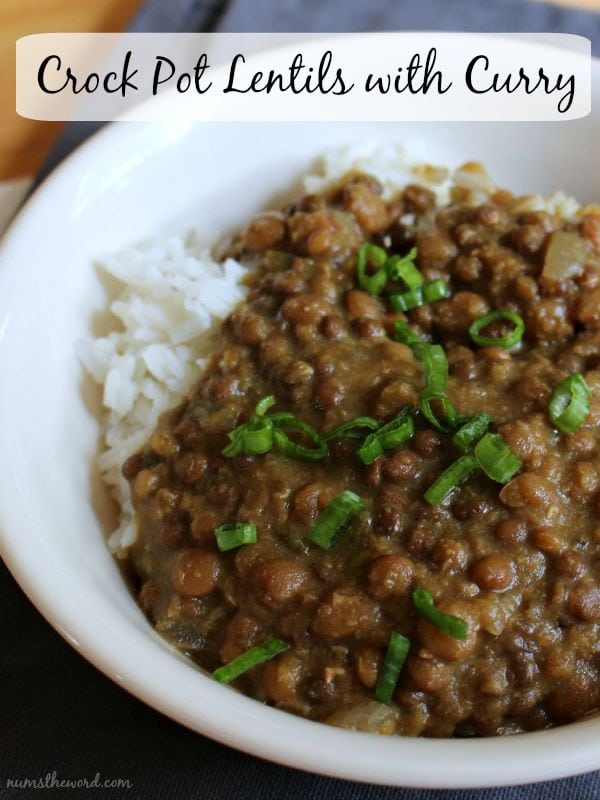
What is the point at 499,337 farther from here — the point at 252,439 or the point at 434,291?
the point at 252,439

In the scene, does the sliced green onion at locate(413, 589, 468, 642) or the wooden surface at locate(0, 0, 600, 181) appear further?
the wooden surface at locate(0, 0, 600, 181)

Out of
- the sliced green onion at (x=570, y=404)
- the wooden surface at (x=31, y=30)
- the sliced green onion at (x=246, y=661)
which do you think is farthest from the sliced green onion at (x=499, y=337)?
the wooden surface at (x=31, y=30)

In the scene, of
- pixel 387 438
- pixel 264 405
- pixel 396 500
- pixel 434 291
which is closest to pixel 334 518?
pixel 396 500

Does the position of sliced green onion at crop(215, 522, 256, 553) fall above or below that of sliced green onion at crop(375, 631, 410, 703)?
above

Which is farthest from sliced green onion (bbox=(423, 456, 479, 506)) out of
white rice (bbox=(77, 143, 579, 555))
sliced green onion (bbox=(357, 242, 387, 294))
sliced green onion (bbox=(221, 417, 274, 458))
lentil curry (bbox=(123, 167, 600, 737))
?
white rice (bbox=(77, 143, 579, 555))

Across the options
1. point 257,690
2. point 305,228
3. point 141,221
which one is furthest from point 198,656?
point 141,221

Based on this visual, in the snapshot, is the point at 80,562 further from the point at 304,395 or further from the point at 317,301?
the point at 317,301

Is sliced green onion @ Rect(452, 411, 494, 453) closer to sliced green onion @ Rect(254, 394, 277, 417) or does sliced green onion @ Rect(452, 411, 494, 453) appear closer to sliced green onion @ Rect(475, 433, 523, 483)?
sliced green onion @ Rect(475, 433, 523, 483)
